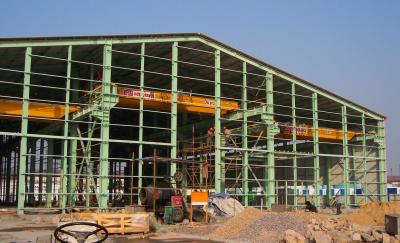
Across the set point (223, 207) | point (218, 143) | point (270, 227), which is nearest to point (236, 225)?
point (270, 227)

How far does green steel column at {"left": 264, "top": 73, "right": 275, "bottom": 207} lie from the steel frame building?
0.09 metres

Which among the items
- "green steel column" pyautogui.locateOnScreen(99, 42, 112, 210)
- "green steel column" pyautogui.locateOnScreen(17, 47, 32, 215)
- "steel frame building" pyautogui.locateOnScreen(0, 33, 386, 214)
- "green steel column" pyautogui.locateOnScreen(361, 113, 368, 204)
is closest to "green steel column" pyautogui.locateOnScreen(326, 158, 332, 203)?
"steel frame building" pyautogui.locateOnScreen(0, 33, 386, 214)

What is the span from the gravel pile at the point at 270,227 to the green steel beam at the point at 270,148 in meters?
15.3

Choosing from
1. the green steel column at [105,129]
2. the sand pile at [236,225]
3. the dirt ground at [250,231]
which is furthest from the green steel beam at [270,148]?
the sand pile at [236,225]

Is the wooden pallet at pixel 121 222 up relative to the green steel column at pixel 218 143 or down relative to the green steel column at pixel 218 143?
down

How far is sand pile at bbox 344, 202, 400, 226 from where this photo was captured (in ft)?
106

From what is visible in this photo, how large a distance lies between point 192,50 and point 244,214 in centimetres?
1652

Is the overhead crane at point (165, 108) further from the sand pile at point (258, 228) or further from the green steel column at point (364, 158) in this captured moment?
the sand pile at point (258, 228)

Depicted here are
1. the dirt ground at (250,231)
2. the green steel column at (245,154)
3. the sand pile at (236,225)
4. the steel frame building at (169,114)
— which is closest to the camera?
the dirt ground at (250,231)

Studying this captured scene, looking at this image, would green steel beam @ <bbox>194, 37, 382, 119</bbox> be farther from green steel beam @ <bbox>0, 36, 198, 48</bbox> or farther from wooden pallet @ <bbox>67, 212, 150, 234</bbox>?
wooden pallet @ <bbox>67, 212, 150, 234</bbox>

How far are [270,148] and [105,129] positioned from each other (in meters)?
14.2

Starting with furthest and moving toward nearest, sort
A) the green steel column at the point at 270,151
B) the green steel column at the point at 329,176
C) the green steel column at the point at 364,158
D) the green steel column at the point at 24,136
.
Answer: the green steel column at the point at 329,176 < the green steel column at the point at 364,158 < the green steel column at the point at 270,151 < the green steel column at the point at 24,136

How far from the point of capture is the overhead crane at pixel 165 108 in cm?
3085

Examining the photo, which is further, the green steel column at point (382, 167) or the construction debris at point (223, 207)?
the green steel column at point (382, 167)
